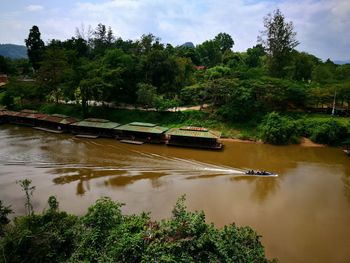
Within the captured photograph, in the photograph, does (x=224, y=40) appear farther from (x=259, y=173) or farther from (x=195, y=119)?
(x=259, y=173)

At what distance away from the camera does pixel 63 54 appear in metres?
45.5

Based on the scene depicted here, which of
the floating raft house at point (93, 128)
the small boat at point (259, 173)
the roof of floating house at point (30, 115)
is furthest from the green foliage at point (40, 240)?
the roof of floating house at point (30, 115)

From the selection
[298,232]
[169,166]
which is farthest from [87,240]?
[169,166]

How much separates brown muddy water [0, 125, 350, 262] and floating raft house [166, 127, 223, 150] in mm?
1093

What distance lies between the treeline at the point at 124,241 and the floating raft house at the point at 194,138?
18751 millimetres

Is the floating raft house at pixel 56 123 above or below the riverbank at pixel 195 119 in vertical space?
below

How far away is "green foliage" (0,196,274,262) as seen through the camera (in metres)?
11.0

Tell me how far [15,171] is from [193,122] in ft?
74.7

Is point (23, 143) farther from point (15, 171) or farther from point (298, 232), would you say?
point (298, 232)

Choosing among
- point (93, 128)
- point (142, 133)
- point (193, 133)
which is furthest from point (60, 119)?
point (193, 133)

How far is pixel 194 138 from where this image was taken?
3206 cm

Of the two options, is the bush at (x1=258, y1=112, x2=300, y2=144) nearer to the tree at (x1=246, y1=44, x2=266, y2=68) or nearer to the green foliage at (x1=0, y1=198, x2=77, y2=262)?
the green foliage at (x1=0, y1=198, x2=77, y2=262)

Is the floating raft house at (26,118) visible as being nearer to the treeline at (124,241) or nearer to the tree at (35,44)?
the tree at (35,44)

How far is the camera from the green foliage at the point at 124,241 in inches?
434
